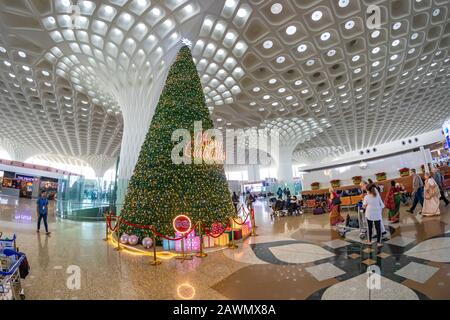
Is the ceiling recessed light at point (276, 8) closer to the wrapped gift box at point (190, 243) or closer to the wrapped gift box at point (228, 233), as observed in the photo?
the wrapped gift box at point (228, 233)

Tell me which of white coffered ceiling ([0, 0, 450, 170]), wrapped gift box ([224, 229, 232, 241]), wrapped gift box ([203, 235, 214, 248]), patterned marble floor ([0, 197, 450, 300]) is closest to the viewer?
patterned marble floor ([0, 197, 450, 300])

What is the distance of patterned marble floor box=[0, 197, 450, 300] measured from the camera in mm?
3035

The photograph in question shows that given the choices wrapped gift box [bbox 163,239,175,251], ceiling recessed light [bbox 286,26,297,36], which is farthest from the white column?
wrapped gift box [bbox 163,239,175,251]

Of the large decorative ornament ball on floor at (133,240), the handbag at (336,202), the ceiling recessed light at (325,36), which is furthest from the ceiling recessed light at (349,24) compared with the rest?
the large decorative ornament ball on floor at (133,240)

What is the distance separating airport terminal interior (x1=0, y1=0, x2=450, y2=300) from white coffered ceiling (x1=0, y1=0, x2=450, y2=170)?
0.12 metres

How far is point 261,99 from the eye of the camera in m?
22.7

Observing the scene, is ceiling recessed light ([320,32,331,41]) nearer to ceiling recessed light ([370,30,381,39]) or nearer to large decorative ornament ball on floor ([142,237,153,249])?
ceiling recessed light ([370,30,381,39])

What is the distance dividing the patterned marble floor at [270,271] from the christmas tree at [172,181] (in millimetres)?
1112

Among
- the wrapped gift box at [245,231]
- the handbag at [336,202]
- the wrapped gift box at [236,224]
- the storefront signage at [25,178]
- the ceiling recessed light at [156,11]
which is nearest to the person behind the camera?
the wrapped gift box at [236,224]

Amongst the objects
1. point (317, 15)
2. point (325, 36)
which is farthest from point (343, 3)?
point (325, 36)

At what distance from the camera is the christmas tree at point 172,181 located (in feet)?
19.7

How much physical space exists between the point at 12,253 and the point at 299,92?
22.8 meters
